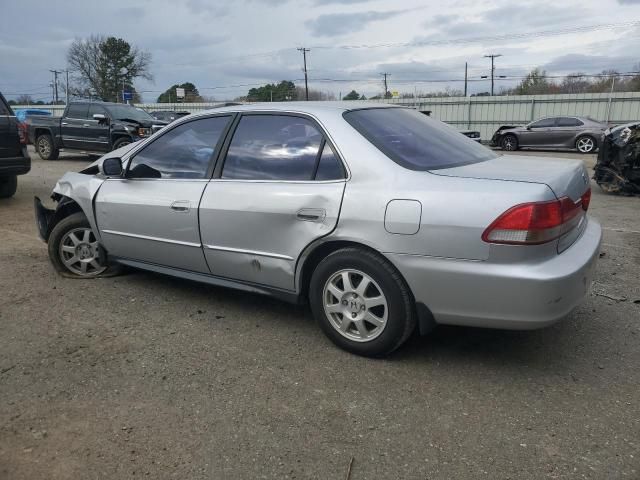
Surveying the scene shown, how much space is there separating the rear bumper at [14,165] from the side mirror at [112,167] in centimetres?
476

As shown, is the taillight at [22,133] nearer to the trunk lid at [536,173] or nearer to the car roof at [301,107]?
the car roof at [301,107]

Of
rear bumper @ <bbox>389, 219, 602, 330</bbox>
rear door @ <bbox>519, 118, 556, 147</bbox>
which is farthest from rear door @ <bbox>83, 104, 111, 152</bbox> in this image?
rear door @ <bbox>519, 118, 556, 147</bbox>

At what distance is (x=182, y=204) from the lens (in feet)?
13.0

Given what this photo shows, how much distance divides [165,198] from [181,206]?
0.62 ft

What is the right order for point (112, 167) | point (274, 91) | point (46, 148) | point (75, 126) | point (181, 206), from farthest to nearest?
point (274, 91)
point (46, 148)
point (75, 126)
point (112, 167)
point (181, 206)

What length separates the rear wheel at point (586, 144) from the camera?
19.4 metres

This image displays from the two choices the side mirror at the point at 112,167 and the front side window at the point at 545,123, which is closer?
the side mirror at the point at 112,167

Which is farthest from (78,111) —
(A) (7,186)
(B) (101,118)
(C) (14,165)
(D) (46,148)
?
(C) (14,165)

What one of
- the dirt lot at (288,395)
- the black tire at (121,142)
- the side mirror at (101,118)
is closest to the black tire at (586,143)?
the black tire at (121,142)

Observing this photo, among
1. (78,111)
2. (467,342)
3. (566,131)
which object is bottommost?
(467,342)

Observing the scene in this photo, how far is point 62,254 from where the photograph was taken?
493cm

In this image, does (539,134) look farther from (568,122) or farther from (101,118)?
(101,118)

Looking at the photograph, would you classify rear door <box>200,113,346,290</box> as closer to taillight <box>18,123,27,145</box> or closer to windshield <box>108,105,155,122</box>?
taillight <box>18,123,27,145</box>

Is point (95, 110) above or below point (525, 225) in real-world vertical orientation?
above
